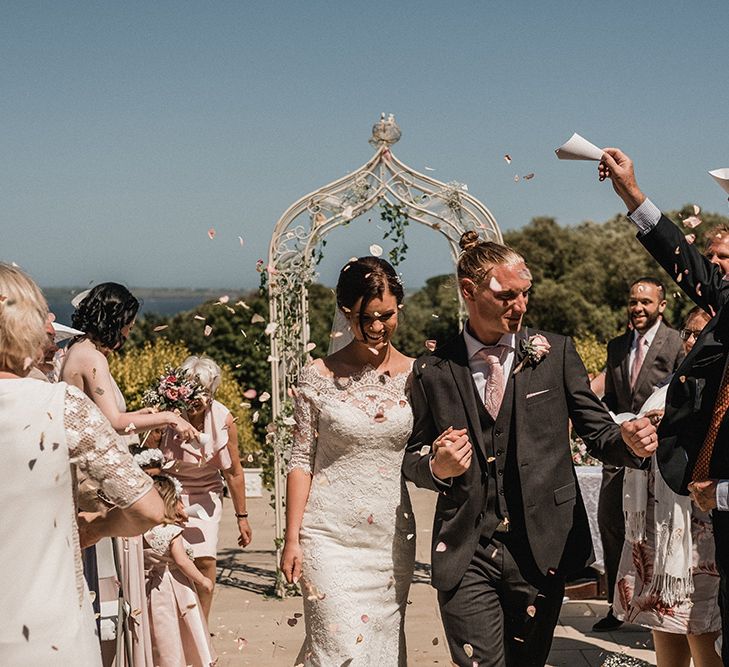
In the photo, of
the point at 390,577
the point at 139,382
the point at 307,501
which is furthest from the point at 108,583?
the point at 139,382

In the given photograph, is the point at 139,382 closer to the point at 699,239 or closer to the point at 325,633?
the point at 325,633

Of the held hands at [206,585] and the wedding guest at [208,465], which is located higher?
the wedding guest at [208,465]

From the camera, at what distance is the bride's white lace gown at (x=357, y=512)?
149 inches

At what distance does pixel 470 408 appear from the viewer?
11.8 feet

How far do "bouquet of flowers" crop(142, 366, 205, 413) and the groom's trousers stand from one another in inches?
108

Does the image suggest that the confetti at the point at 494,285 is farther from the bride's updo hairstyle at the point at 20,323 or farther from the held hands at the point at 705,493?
the bride's updo hairstyle at the point at 20,323

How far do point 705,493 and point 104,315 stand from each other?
281cm

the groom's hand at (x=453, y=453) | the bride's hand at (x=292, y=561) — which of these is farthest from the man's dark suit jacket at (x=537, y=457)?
the bride's hand at (x=292, y=561)

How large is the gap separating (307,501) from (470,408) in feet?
2.58

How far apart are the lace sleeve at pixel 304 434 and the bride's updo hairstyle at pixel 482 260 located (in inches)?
31.1

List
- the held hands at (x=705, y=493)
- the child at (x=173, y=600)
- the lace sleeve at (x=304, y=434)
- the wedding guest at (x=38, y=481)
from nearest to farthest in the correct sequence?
the wedding guest at (x=38, y=481)
the held hands at (x=705, y=493)
the lace sleeve at (x=304, y=434)
the child at (x=173, y=600)

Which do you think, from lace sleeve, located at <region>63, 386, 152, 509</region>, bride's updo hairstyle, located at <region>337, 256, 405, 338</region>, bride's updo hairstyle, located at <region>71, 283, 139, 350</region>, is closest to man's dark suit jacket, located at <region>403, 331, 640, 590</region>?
bride's updo hairstyle, located at <region>337, 256, 405, 338</region>

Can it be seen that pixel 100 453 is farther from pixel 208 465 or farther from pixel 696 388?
pixel 208 465

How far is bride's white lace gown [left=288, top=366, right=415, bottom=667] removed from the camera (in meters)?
3.79
